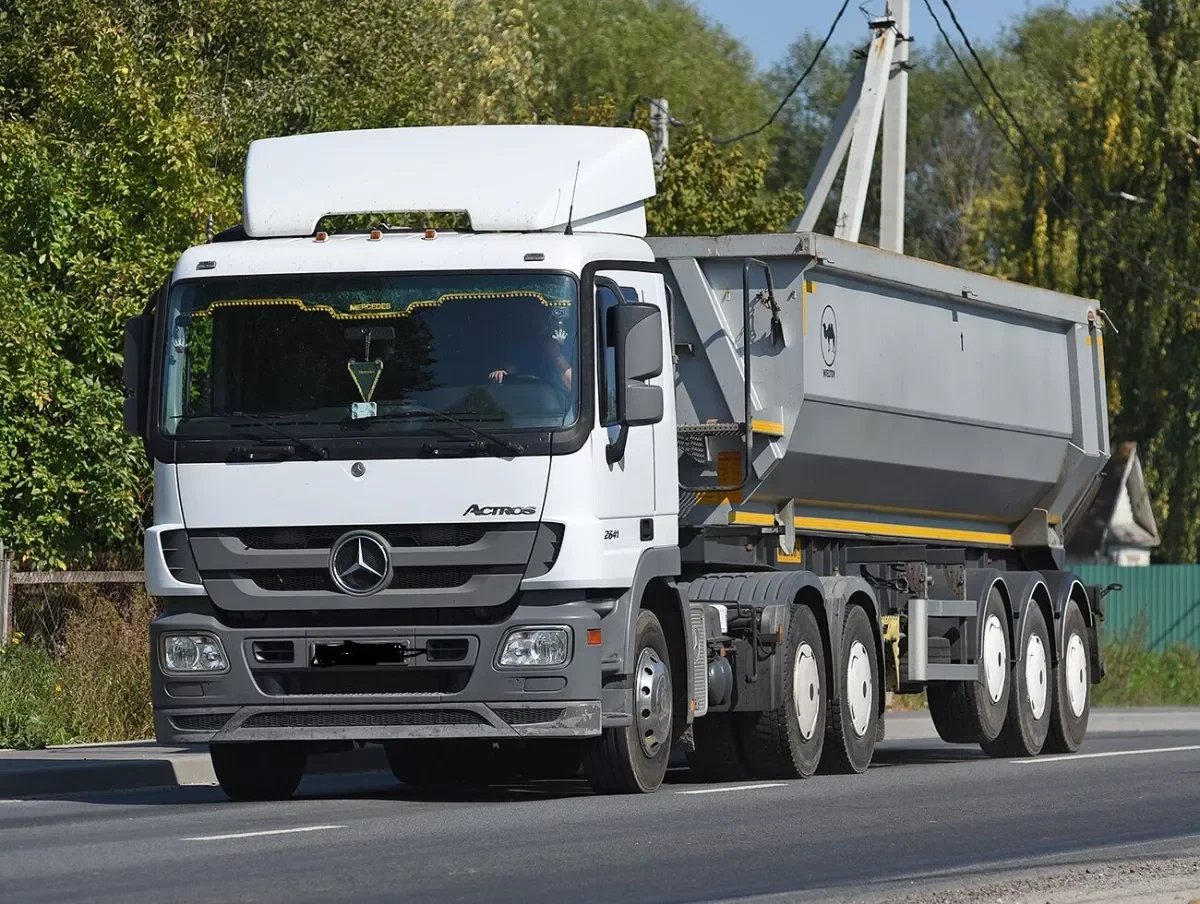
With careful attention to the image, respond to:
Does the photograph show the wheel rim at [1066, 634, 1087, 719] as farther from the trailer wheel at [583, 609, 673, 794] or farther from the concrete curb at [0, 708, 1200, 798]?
the trailer wheel at [583, 609, 673, 794]

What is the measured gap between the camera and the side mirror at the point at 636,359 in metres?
12.3

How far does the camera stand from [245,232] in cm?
1332

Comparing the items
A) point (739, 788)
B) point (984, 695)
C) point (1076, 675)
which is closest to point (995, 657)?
point (984, 695)

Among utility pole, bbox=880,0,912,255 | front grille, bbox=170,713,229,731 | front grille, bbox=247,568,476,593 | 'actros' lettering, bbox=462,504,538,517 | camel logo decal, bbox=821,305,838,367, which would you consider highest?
utility pole, bbox=880,0,912,255

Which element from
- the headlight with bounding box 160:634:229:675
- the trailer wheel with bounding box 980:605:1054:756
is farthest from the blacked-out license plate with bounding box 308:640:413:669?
the trailer wheel with bounding box 980:605:1054:756

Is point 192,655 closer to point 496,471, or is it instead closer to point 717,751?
point 496,471

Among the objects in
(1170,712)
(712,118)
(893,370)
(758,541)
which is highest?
(712,118)

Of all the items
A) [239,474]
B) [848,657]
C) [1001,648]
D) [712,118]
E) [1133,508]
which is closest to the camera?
[239,474]

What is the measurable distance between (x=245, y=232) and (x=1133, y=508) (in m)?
43.0

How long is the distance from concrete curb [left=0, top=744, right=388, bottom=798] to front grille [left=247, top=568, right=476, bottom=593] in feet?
9.13

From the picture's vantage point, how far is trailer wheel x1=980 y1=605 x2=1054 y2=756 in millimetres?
18438

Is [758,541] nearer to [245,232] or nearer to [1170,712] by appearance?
[245,232]

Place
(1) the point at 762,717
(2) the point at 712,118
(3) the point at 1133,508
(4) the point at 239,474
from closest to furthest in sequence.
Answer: (4) the point at 239,474 → (1) the point at 762,717 → (3) the point at 1133,508 → (2) the point at 712,118

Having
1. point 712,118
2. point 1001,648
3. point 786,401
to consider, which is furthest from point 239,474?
point 712,118
